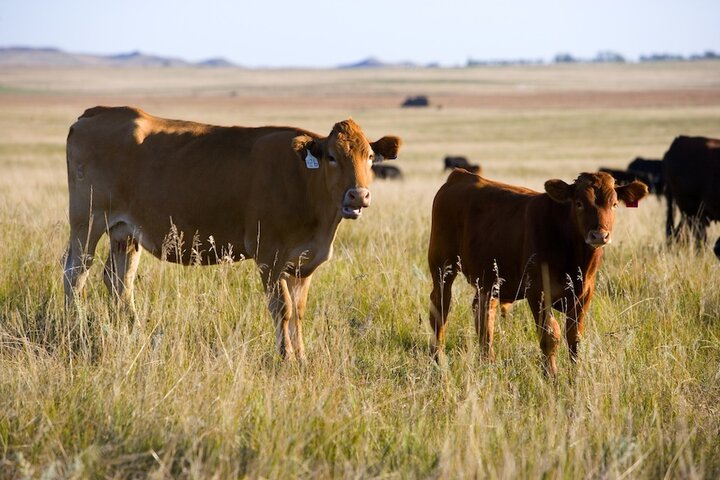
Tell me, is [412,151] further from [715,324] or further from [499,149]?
[715,324]

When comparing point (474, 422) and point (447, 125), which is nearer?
point (474, 422)

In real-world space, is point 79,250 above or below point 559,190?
below

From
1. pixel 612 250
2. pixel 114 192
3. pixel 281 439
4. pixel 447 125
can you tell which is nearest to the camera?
pixel 281 439

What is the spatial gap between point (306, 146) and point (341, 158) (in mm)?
283

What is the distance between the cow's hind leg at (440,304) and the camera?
6.56m

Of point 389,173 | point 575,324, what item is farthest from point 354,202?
point 389,173

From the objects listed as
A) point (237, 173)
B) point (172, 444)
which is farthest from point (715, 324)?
point (172, 444)

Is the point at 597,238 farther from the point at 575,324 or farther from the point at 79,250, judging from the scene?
the point at 79,250

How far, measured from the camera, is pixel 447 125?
72.9 meters

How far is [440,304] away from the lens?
22.4ft

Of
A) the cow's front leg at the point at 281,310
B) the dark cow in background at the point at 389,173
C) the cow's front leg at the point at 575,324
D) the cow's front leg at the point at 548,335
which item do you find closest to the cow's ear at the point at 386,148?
the cow's front leg at the point at 281,310

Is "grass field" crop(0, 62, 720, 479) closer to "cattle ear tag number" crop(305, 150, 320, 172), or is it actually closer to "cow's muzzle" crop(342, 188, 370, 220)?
"cow's muzzle" crop(342, 188, 370, 220)

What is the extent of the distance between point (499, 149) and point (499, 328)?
44198 millimetres

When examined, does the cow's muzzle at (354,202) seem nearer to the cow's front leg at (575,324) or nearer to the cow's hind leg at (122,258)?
the cow's front leg at (575,324)
